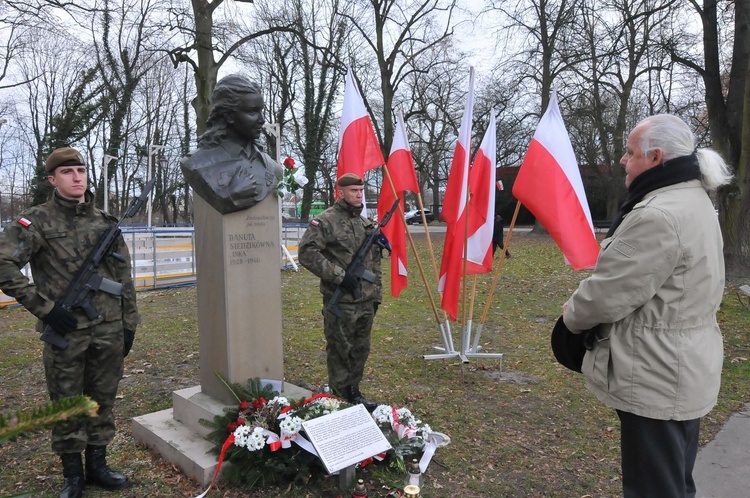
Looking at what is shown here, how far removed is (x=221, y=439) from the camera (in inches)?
134

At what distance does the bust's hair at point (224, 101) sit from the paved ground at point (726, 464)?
3919mm

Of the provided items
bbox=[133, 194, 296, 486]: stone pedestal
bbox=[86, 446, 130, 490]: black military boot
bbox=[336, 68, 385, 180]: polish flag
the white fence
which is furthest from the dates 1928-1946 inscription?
the white fence

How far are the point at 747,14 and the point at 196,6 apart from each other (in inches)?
486

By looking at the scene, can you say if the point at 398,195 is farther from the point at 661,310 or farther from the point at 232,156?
the point at 661,310

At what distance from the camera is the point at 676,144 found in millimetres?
2299

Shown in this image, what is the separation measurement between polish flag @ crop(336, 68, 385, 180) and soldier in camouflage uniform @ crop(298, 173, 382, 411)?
97 centimetres

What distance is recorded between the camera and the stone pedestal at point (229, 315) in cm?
357

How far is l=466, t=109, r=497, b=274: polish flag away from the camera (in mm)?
5426

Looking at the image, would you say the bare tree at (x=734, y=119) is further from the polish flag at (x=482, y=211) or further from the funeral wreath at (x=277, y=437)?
the funeral wreath at (x=277, y=437)

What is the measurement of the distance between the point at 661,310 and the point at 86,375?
3175 millimetres

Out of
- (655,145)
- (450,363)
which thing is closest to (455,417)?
(450,363)

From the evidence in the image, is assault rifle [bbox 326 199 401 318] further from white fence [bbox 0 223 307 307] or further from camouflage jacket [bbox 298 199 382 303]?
white fence [bbox 0 223 307 307]

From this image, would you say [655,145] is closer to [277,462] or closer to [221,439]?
[277,462]

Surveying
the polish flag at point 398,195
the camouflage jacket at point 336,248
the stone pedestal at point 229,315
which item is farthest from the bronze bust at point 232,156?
the polish flag at point 398,195
